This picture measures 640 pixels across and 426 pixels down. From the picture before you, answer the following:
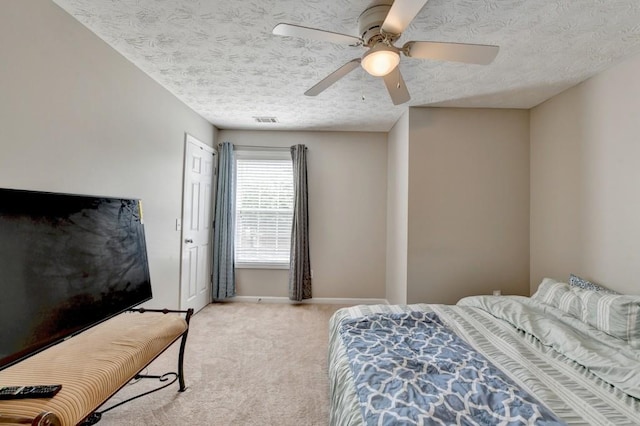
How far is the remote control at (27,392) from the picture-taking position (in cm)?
103

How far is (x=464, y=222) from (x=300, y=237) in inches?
81.5

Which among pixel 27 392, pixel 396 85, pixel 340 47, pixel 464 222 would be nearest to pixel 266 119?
pixel 340 47

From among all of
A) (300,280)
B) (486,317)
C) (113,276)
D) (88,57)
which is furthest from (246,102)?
(486,317)

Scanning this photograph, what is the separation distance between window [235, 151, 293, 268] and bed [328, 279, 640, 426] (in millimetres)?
2269

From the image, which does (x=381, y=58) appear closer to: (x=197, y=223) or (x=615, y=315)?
(x=615, y=315)

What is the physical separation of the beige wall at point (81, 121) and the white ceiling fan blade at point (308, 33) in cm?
136

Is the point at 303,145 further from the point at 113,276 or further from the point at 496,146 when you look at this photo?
the point at 113,276

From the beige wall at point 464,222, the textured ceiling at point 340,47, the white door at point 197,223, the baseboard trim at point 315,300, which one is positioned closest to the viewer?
the textured ceiling at point 340,47

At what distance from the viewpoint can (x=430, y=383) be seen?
116 centimetres

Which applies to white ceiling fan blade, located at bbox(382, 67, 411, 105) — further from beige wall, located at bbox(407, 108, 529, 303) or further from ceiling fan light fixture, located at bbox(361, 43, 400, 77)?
beige wall, located at bbox(407, 108, 529, 303)

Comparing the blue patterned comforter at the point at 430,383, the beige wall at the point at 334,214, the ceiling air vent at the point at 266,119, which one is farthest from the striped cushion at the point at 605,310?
the ceiling air vent at the point at 266,119

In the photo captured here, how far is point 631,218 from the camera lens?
2.04 metres

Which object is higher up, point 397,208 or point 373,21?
point 373,21

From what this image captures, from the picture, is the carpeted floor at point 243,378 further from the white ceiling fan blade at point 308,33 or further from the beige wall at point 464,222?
the white ceiling fan blade at point 308,33
